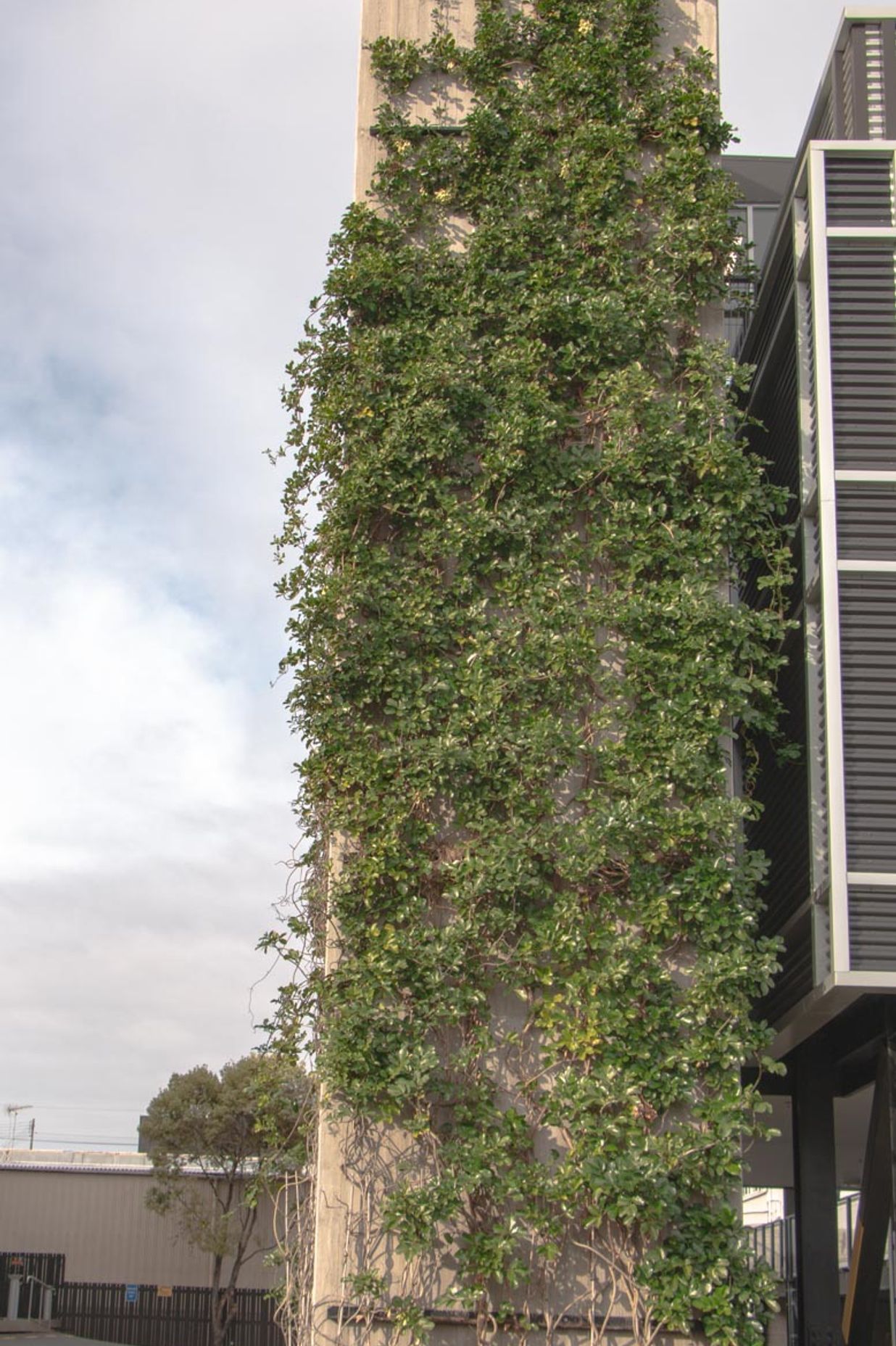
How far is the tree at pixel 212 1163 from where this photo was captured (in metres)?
33.7

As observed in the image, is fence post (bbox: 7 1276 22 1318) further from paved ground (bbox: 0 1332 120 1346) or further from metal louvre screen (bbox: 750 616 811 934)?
metal louvre screen (bbox: 750 616 811 934)

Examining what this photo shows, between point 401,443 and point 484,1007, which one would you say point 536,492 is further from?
point 484,1007

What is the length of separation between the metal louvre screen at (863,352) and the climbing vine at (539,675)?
69cm

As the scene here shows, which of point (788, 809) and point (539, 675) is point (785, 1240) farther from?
point (539, 675)

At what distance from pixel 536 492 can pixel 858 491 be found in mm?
2110

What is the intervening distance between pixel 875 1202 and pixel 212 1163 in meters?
26.6

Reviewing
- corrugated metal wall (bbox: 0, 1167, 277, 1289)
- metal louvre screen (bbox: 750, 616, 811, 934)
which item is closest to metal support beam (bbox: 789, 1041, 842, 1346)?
metal louvre screen (bbox: 750, 616, 811, 934)

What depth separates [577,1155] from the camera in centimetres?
887

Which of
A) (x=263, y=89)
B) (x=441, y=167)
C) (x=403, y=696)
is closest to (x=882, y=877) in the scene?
(x=403, y=696)

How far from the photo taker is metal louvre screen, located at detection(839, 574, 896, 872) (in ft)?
30.5

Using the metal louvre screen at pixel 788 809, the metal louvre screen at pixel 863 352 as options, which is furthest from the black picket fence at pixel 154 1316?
the metal louvre screen at pixel 863 352

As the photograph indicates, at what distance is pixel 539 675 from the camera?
9883 millimetres

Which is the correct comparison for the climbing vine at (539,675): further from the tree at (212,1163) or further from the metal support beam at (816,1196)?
the tree at (212,1163)

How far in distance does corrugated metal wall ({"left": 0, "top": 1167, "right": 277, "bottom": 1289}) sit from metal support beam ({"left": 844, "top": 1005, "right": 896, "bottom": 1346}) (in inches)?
1034
